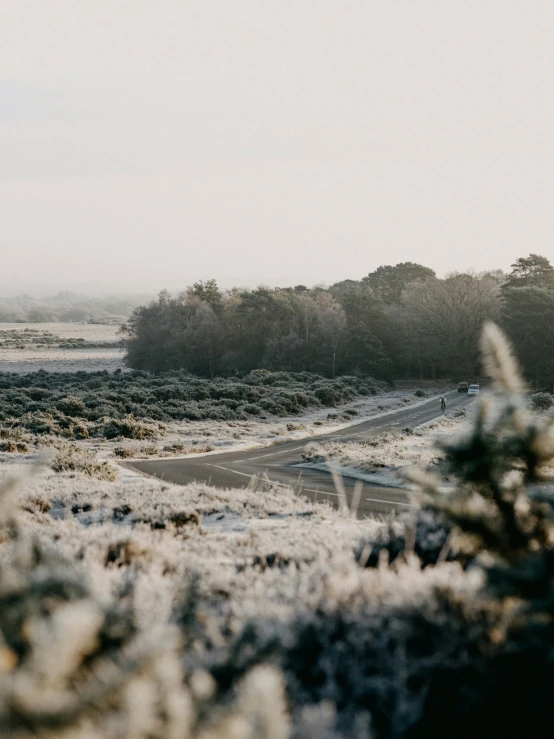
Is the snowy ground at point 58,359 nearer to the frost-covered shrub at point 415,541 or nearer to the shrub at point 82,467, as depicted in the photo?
the shrub at point 82,467

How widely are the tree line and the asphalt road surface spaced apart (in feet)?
105

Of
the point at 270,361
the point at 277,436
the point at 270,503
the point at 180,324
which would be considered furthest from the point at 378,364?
the point at 270,503

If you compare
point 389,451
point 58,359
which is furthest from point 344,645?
point 58,359

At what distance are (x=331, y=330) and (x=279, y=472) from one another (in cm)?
4850

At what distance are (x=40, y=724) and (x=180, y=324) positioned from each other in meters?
75.5

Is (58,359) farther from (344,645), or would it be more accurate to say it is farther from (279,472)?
(344,645)

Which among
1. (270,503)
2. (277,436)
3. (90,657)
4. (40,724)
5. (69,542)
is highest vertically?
(40,724)

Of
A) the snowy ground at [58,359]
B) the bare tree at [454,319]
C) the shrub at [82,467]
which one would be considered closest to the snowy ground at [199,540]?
the shrub at [82,467]

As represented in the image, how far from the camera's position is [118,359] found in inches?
3597

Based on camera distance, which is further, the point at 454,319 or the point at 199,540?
the point at 454,319

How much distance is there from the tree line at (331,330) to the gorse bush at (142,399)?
587 centimetres

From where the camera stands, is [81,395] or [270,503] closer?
[270,503]

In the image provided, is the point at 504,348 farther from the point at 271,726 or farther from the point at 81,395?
the point at 81,395

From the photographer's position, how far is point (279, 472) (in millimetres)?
23797
